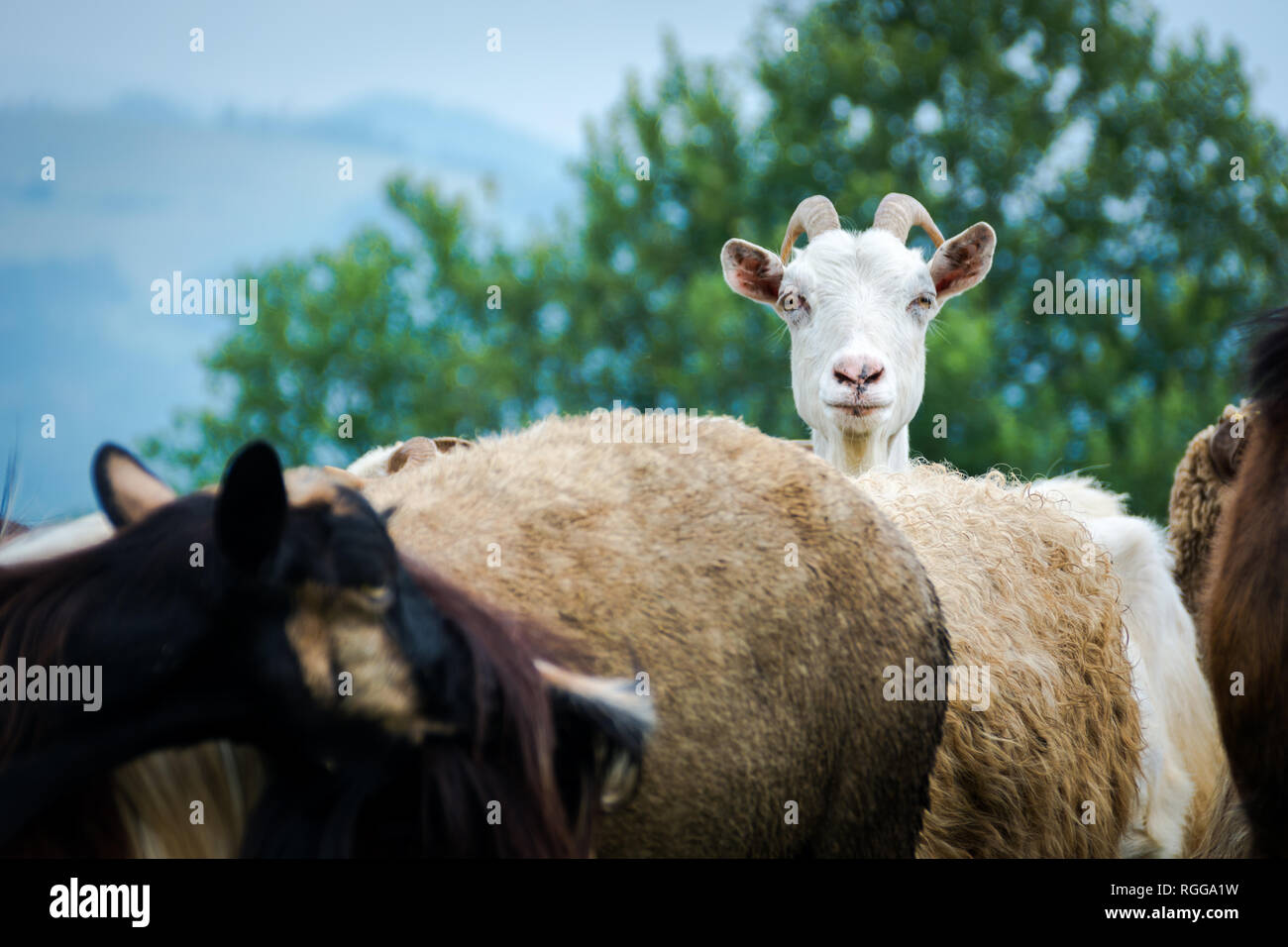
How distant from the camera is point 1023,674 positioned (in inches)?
169

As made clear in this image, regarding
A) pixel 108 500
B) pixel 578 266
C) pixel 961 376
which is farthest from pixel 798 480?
pixel 578 266

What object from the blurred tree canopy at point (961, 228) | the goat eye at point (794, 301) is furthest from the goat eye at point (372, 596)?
the blurred tree canopy at point (961, 228)

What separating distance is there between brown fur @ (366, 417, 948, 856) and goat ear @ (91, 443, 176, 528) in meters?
0.45

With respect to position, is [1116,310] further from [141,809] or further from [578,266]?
[141,809]

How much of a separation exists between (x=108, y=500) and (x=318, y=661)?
1.77ft

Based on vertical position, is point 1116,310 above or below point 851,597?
above

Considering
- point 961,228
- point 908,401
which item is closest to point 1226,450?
point 908,401

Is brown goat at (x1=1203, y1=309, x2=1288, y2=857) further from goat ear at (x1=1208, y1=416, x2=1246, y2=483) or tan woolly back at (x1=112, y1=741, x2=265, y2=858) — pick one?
goat ear at (x1=1208, y1=416, x2=1246, y2=483)

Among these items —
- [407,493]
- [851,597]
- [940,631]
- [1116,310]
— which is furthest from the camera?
[1116,310]

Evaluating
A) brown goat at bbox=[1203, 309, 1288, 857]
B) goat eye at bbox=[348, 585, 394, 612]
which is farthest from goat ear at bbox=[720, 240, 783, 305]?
goat eye at bbox=[348, 585, 394, 612]

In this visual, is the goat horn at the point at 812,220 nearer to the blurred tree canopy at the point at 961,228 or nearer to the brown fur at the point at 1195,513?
the brown fur at the point at 1195,513

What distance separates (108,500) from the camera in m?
2.16

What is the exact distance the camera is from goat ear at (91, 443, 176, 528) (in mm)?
2160
